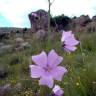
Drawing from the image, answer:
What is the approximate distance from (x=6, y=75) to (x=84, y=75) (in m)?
4.47

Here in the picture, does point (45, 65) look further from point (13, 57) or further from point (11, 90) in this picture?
point (13, 57)

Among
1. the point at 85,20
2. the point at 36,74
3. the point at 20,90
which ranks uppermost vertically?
the point at 85,20

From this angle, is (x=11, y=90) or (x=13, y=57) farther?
(x=13, y=57)

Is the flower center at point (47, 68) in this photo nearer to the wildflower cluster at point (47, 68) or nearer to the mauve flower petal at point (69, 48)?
the wildflower cluster at point (47, 68)

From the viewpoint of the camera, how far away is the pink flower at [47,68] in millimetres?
1570

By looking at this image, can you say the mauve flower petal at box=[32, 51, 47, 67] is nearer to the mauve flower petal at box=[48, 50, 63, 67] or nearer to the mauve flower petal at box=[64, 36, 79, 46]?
the mauve flower petal at box=[48, 50, 63, 67]

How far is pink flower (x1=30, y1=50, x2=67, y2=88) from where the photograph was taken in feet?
5.15

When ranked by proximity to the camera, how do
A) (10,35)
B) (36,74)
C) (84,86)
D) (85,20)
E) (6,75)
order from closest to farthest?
(36,74) < (84,86) < (6,75) < (85,20) < (10,35)

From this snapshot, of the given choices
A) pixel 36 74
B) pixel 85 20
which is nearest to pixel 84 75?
pixel 36 74

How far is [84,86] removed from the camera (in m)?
4.24

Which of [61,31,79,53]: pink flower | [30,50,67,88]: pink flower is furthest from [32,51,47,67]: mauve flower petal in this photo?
[61,31,79,53]: pink flower

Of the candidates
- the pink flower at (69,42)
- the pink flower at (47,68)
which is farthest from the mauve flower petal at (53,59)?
the pink flower at (69,42)

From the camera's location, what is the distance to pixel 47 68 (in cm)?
161

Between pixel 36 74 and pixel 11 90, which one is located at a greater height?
pixel 36 74
